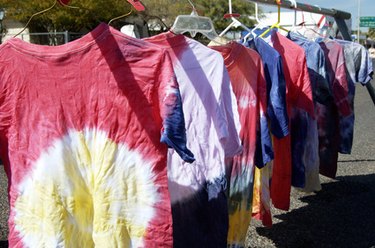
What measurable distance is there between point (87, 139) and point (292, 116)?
1846mm

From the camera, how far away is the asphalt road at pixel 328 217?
3709mm

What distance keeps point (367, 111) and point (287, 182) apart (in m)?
8.24

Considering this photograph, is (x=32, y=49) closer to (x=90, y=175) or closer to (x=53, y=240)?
(x=90, y=175)

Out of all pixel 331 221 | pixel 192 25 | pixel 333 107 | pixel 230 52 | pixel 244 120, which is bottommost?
pixel 331 221

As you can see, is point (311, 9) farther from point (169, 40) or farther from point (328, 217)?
point (169, 40)

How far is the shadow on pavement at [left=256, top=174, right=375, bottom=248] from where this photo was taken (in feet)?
12.2

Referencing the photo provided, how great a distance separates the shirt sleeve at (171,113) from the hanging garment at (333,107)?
2382 millimetres

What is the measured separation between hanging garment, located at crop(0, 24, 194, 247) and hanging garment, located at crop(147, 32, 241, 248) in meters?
0.26

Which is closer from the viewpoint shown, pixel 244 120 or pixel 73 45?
pixel 73 45

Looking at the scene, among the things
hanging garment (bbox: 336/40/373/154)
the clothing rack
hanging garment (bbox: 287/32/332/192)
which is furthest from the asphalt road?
the clothing rack

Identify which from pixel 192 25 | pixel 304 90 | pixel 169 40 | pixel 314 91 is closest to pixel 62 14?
pixel 314 91

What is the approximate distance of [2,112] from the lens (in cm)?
194

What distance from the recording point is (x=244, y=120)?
108 inches

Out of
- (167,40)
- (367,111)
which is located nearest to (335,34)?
(167,40)
